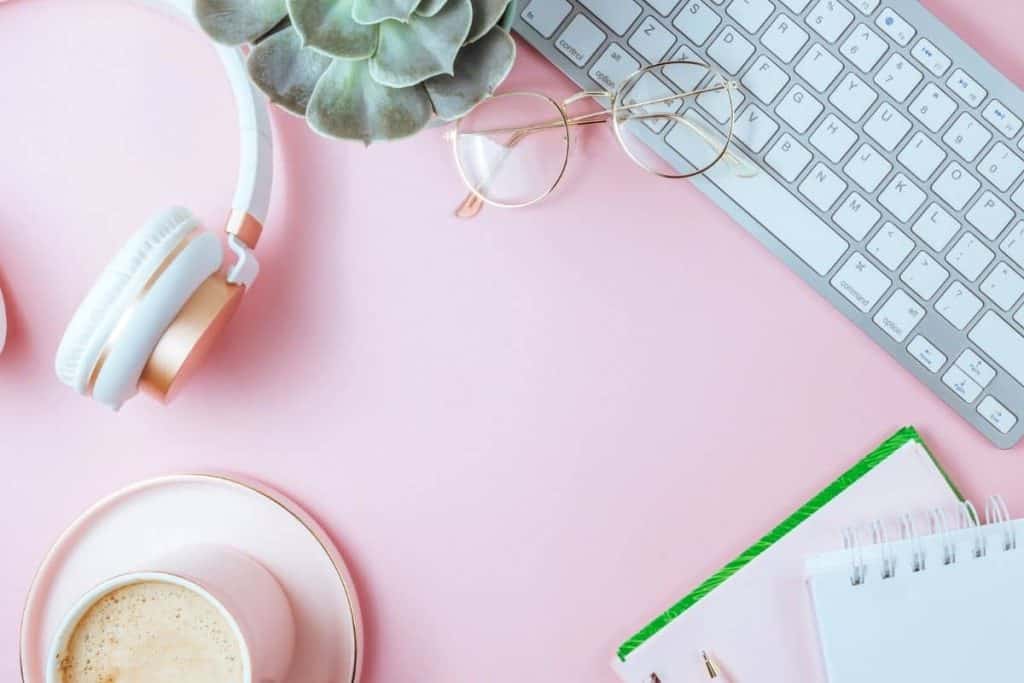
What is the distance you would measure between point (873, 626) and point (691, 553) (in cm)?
12

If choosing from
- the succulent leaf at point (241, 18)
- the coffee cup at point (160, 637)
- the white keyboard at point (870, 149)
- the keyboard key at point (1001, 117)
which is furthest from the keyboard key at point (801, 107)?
the coffee cup at point (160, 637)

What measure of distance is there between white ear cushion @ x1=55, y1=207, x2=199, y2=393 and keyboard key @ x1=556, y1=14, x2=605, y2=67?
251 mm

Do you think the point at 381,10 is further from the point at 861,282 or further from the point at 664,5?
the point at 861,282

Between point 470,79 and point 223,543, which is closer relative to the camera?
point 470,79

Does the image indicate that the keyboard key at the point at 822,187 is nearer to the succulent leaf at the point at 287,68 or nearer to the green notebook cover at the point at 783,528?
the green notebook cover at the point at 783,528

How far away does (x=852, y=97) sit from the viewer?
0.62 meters

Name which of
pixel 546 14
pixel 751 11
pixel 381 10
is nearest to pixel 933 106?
pixel 751 11

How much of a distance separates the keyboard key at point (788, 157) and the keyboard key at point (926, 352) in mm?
126

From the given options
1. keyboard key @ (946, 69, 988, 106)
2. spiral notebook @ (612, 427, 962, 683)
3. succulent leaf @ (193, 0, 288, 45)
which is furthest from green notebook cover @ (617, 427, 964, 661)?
succulent leaf @ (193, 0, 288, 45)

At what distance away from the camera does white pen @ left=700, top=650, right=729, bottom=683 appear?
65cm

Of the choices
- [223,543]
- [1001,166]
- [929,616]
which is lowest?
[223,543]

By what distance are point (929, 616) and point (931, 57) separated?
341 millimetres

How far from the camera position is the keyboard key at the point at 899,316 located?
63cm

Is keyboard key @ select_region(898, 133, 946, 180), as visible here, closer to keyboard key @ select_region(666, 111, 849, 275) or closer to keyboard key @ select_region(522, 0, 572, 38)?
keyboard key @ select_region(666, 111, 849, 275)
